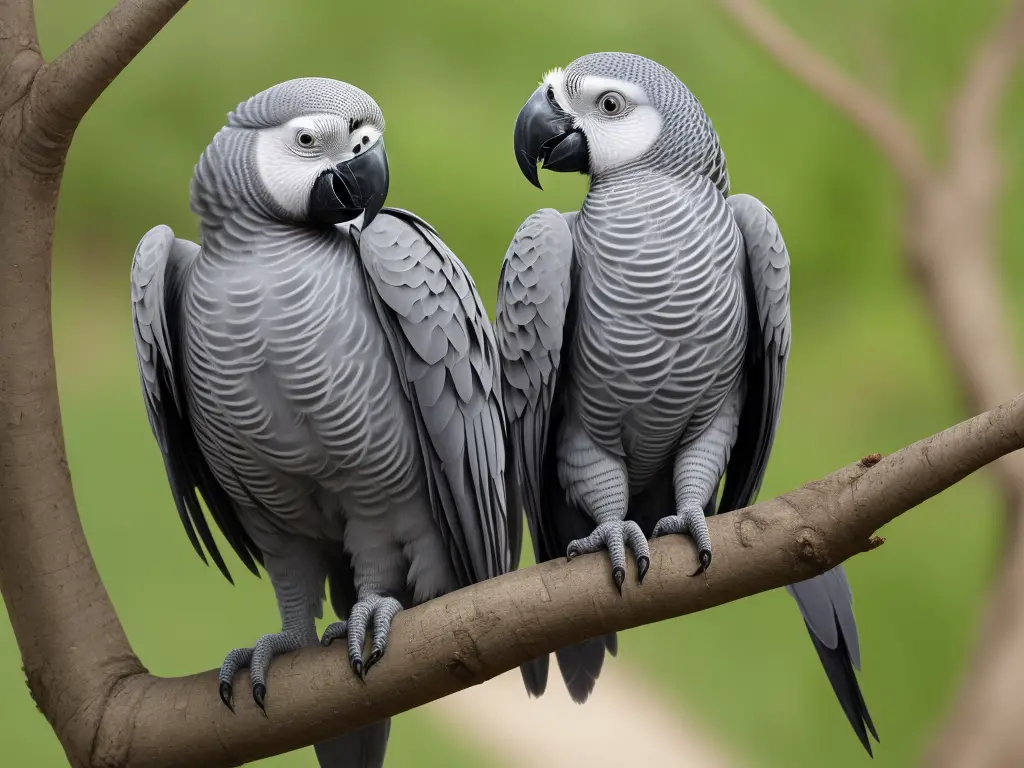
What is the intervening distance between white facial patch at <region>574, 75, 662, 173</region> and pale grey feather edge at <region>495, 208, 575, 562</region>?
0.32 ft

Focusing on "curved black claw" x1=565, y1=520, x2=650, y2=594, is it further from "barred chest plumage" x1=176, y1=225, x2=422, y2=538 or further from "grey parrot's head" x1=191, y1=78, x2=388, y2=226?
"grey parrot's head" x1=191, y1=78, x2=388, y2=226

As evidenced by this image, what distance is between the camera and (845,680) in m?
1.38

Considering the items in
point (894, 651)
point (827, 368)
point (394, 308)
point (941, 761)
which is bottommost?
point (941, 761)

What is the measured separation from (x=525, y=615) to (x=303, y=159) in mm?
562

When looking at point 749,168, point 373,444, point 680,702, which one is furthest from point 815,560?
point 749,168

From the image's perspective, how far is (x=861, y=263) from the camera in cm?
221

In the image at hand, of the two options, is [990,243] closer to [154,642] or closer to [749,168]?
[749,168]

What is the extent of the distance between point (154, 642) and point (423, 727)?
56cm

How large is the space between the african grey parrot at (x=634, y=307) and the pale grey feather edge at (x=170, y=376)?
394 millimetres

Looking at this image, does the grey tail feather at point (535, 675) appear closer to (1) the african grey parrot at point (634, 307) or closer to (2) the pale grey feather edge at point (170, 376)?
(1) the african grey parrot at point (634, 307)

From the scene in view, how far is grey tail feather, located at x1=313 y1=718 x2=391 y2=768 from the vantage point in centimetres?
144

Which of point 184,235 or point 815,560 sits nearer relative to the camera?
point 815,560

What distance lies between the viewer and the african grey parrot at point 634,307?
49.4 inches

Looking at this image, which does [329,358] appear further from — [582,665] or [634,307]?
[582,665]
